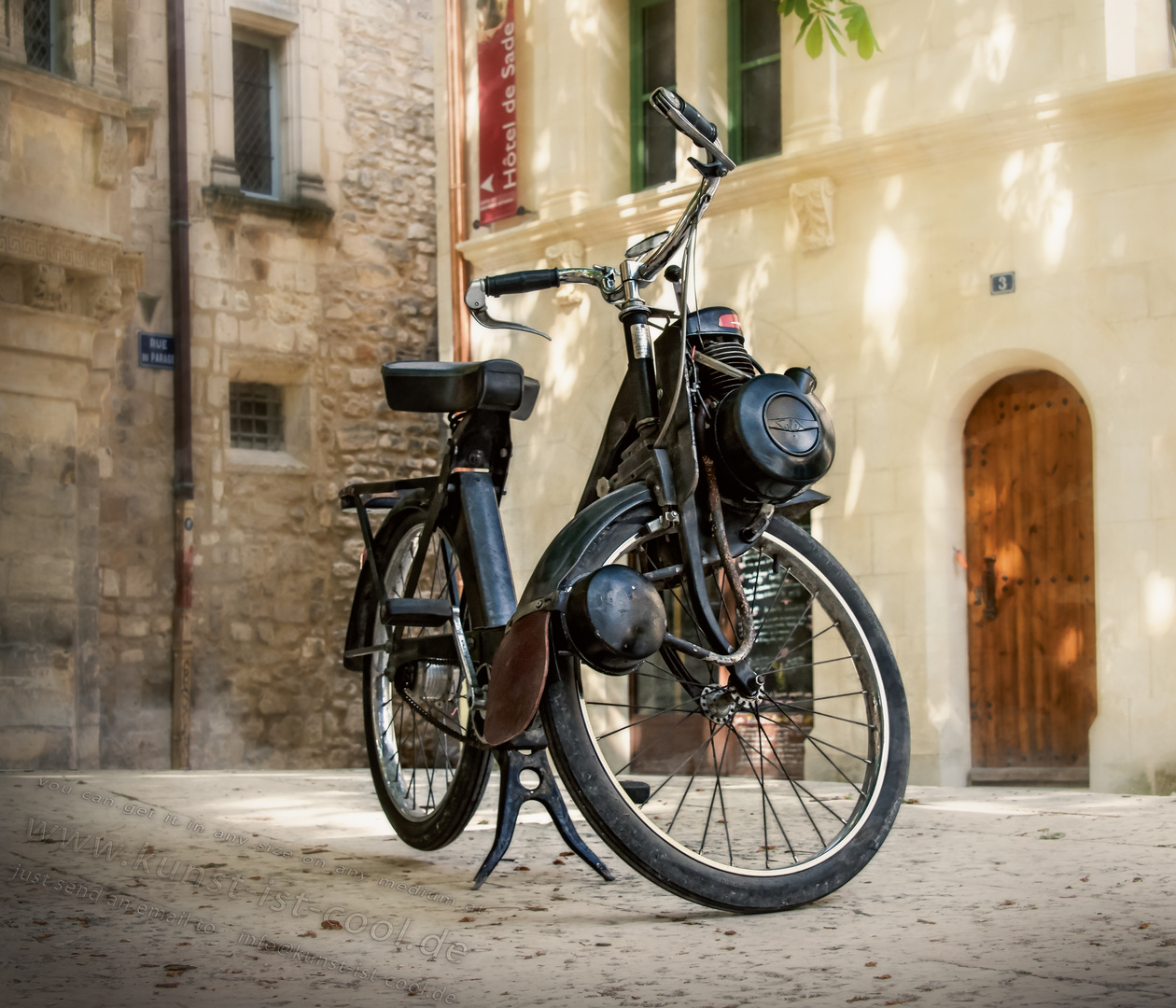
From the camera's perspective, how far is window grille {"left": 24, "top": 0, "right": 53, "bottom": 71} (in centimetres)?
506

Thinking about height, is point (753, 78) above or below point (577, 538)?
above

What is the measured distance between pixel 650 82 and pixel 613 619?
707 cm

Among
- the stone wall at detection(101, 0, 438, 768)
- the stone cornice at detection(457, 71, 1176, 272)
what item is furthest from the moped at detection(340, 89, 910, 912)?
the stone wall at detection(101, 0, 438, 768)

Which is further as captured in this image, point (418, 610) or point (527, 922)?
point (418, 610)

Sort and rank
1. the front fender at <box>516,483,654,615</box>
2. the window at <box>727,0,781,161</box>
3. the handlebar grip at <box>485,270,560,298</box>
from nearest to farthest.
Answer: the front fender at <box>516,483,654,615</box> → the handlebar grip at <box>485,270,560,298</box> → the window at <box>727,0,781,161</box>

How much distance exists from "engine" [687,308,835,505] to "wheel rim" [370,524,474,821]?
A: 2.88ft

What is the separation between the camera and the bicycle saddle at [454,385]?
11.5 ft

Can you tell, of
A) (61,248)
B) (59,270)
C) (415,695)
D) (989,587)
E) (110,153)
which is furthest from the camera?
(989,587)

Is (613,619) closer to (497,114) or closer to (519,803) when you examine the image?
(519,803)

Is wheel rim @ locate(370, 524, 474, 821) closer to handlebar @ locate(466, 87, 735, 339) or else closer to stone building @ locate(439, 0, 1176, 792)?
handlebar @ locate(466, 87, 735, 339)

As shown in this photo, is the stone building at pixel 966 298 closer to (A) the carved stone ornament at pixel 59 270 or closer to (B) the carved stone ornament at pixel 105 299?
(B) the carved stone ornament at pixel 105 299

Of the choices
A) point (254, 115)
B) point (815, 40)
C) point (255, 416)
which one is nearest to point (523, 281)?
point (815, 40)

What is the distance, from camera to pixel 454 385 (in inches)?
139

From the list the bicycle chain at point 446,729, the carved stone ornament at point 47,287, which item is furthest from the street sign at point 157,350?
the bicycle chain at point 446,729
